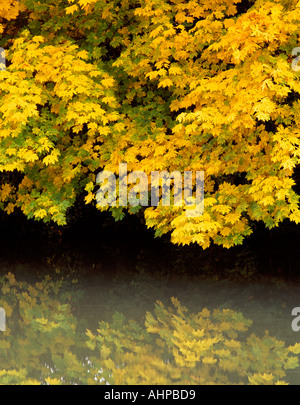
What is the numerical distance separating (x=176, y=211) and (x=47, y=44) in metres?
4.36

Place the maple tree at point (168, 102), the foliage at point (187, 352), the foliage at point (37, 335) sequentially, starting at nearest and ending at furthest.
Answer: the foliage at point (187, 352)
the foliage at point (37, 335)
the maple tree at point (168, 102)

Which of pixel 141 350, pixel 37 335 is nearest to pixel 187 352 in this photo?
pixel 141 350

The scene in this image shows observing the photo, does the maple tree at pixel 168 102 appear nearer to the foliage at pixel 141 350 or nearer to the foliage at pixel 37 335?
the foliage at pixel 141 350

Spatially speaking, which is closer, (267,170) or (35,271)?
(267,170)

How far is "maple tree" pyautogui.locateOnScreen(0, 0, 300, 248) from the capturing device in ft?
32.9

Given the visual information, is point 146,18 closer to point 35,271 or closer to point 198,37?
point 198,37

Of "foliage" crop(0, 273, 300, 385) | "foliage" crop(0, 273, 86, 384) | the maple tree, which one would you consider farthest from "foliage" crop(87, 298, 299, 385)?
the maple tree

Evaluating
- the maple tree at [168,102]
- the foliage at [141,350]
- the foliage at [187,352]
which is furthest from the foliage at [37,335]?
the maple tree at [168,102]

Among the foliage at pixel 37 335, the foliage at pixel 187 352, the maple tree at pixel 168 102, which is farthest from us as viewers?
the maple tree at pixel 168 102

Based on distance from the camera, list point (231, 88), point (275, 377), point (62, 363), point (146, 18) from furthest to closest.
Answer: point (146, 18)
point (231, 88)
point (62, 363)
point (275, 377)

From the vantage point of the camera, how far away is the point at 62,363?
6.93m

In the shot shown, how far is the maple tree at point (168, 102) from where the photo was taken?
10039mm

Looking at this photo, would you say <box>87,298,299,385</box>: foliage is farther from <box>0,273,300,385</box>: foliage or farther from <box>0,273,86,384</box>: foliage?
<box>0,273,86,384</box>: foliage

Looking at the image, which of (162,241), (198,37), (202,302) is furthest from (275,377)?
(162,241)
